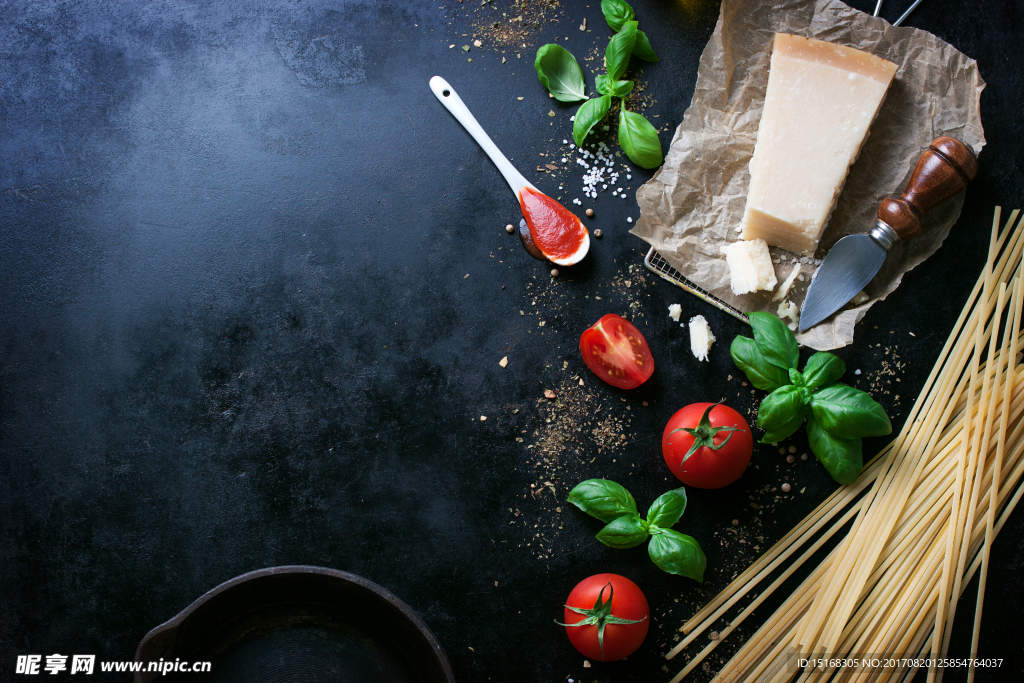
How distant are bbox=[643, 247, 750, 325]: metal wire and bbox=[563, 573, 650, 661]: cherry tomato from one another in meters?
0.77

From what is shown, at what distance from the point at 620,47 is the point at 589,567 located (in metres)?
1.41

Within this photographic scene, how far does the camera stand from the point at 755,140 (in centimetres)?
157

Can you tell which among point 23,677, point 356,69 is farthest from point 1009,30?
point 23,677

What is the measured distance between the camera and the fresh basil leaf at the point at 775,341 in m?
1.40

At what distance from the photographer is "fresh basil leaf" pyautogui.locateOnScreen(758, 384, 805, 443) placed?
1375 millimetres

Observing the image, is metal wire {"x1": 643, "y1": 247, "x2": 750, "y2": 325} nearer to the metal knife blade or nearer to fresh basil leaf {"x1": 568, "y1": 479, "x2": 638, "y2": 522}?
the metal knife blade

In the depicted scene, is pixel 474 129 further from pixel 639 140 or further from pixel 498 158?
pixel 639 140

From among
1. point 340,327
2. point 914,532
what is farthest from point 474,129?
point 914,532

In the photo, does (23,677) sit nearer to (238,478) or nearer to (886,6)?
(238,478)

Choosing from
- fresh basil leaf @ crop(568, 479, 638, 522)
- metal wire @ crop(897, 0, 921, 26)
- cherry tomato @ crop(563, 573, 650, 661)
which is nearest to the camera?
cherry tomato @ crop(563, 573, 650, 661)

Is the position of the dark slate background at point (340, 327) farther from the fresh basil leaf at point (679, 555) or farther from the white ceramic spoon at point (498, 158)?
the fresh basil leaf at point (679, 555)

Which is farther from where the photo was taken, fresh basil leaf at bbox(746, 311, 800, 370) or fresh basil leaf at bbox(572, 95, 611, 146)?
fresh basil leaf at bbox(572, 95, 611, 146)

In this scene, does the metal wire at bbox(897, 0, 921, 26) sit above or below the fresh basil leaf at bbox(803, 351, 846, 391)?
above

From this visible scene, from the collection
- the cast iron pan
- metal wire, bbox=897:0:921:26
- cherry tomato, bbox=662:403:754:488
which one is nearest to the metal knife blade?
cherry tomato, bbox=662:403:754:488
